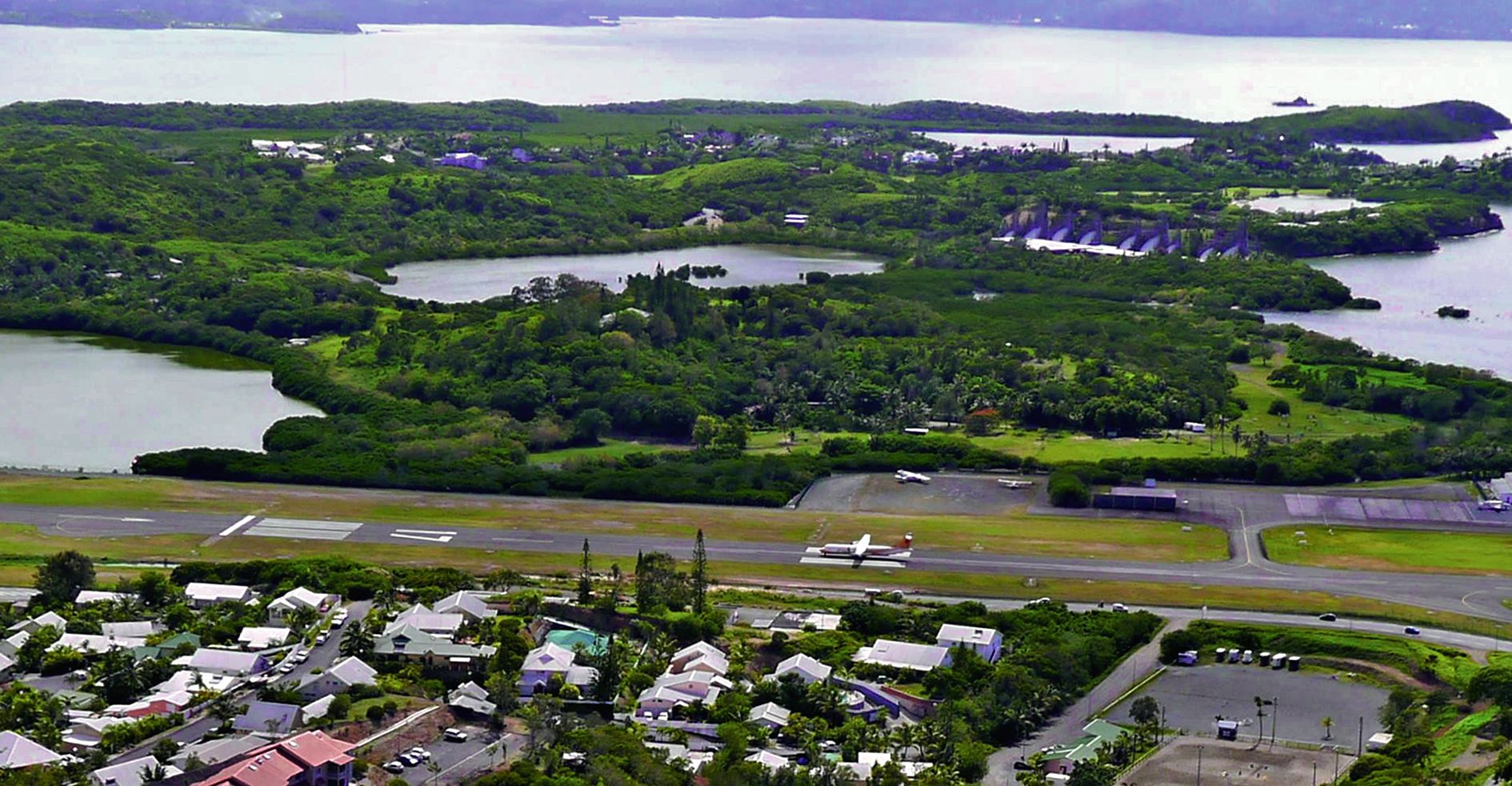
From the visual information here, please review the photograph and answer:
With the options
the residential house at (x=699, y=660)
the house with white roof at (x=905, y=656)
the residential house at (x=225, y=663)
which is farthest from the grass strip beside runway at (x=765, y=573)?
the residential house at (x=225, y=663)

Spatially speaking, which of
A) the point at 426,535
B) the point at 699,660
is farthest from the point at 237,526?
the point at 699,660

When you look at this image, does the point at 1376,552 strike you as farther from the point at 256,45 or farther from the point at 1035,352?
the point at 256,45

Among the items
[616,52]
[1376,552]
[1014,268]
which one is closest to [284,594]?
[1376,552]

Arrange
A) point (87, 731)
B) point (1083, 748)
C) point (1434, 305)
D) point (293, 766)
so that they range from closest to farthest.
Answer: point (293, 766)
point (87, 731)
point (1083, 748)
point (1434, 305)

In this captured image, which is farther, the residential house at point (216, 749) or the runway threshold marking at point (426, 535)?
the runway threshold marking at point (426, 535)

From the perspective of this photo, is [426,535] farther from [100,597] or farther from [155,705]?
[155,705]

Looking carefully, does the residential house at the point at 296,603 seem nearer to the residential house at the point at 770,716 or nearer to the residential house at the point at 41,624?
the residential house at the point at 41,624

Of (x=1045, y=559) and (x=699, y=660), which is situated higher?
(x=699, y=660)
